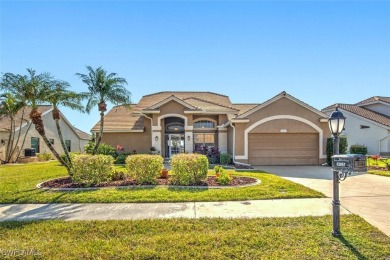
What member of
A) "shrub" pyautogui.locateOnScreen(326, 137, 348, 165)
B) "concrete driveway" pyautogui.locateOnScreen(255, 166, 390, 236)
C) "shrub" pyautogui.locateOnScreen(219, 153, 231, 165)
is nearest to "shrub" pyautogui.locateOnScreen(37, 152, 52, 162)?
"shrub" pyautogui.locateOnScreen(219, 153, 231, 165)

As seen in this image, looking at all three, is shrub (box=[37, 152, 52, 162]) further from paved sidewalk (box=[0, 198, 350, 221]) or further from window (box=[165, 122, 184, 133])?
paved sidewalk (box=[0, 198, 350, 221])

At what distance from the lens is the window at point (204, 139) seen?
71.4 ft

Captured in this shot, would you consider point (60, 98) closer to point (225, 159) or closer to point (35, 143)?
point (225, 159)

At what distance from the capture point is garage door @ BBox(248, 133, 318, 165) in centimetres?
1820

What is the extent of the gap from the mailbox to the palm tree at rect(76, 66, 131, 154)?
37.8 feet

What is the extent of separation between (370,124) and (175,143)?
69.7 ft

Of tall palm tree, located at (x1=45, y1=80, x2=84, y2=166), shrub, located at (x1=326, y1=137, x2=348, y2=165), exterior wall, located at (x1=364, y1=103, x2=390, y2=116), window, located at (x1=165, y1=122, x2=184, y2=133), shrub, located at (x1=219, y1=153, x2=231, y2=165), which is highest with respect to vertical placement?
exterior wall, located at (x1=364, y1=103, x2=390, y2=116)

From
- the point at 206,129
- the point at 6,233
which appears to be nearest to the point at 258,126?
the point at 206,129

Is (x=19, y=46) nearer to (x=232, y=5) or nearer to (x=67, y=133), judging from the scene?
(x=232, y=5)

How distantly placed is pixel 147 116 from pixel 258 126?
32.1 feet

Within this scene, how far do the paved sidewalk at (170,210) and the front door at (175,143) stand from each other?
14.7m

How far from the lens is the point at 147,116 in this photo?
21734mm

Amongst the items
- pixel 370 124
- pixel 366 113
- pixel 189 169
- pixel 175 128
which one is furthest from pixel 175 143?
pixel 366 113

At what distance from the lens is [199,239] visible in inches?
192
